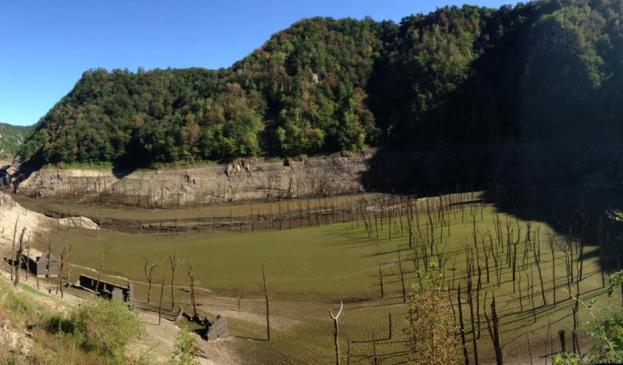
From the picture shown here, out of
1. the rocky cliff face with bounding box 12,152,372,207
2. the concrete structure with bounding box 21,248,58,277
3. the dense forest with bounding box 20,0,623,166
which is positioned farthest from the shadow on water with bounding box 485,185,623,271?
the concrete structure with bounding box 21,248,58,277

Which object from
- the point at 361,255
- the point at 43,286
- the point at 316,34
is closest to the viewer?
the point at 43,286

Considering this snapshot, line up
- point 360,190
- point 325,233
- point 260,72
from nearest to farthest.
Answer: point 325,233, point 360,190, point 260,72

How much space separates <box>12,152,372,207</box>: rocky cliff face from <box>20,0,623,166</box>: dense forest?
18.8ft

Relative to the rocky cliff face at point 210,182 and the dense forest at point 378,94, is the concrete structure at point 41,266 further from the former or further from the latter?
the dense forest at point 378,94

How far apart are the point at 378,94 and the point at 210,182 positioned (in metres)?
59.9

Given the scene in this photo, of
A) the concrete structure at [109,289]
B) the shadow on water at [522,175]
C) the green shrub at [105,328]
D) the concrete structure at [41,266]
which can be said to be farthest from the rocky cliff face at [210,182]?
the green shrub at [105,328]

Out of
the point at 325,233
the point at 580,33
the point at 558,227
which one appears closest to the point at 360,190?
the point at 325,233

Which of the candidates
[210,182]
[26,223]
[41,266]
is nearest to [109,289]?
[41,266]

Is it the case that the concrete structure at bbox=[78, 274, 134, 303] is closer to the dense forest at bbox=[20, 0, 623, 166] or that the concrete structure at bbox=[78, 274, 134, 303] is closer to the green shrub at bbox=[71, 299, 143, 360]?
the green shrub at bbox=[71, 299, 143, 360]

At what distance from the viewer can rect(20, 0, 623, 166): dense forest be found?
108 metres

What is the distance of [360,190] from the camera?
10650 centimetres

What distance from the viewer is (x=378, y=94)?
141625 mm

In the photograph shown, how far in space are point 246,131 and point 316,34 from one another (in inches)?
2102

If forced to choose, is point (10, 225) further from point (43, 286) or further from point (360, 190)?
point (360, 190)
